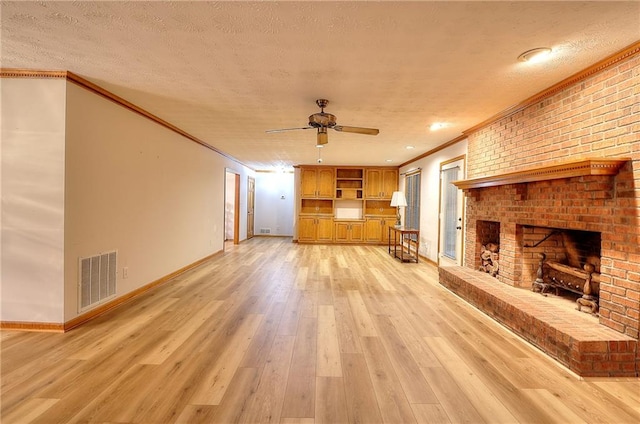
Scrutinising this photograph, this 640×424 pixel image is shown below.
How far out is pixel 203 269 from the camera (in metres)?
5.21

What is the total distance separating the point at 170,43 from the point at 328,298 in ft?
10.0

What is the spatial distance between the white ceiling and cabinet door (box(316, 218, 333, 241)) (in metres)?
5.33

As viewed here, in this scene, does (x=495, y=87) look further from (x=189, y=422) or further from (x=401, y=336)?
(x=189, y=422)

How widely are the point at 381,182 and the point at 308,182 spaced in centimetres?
218

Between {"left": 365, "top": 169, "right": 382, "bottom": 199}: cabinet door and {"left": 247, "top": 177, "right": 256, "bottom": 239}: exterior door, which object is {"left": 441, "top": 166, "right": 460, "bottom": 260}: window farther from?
{"left": 247, "top": 177, "right": 256, "bottom": 239}: exterior door

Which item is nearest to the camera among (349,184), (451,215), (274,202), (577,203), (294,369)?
(294,369)

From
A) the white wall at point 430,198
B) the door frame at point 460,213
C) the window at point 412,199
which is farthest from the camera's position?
the window at point 412,199

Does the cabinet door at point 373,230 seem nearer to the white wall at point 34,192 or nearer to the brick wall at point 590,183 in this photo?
the brick wall at point 590,183

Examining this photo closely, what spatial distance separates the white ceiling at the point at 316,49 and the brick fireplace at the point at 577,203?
259 millimetres

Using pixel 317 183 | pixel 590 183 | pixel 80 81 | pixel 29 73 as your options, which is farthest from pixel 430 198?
pixel 29 73

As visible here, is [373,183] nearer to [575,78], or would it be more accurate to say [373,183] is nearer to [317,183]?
[317,183]

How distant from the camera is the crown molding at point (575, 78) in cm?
211

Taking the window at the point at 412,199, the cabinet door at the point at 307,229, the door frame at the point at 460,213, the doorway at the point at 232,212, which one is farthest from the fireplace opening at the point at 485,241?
the doorway at the point at 232,212

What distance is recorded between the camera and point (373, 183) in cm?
875
